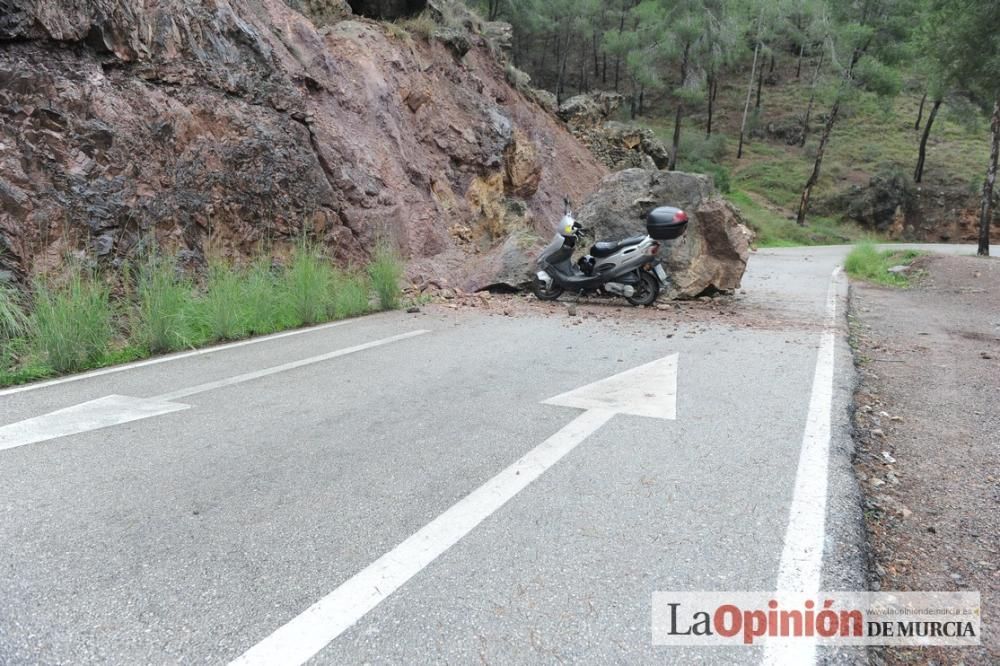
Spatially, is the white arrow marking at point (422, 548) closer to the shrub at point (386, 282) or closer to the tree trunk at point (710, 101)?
the shrub at point (386, 282)

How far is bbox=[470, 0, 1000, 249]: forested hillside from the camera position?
3372 cm

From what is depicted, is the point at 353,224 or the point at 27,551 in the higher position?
the point at 353,224

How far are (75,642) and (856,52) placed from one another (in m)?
41.6

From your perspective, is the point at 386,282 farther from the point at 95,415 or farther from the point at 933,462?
the point at 933,462

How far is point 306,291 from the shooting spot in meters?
8.47

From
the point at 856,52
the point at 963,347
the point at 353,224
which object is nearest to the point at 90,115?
the point at 353,224

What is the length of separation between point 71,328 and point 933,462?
7157 mm

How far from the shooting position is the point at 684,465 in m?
3.55

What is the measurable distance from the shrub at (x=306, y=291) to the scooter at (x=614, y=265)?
12.1ft

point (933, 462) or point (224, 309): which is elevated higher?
point (224, 309)

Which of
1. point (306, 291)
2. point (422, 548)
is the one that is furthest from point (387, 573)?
point (306, 291)

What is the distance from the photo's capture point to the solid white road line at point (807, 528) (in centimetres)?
208

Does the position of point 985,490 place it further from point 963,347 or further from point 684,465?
point 963,347

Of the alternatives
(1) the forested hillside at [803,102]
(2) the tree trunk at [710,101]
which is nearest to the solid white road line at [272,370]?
(1) the forested hillside at [803,102]
